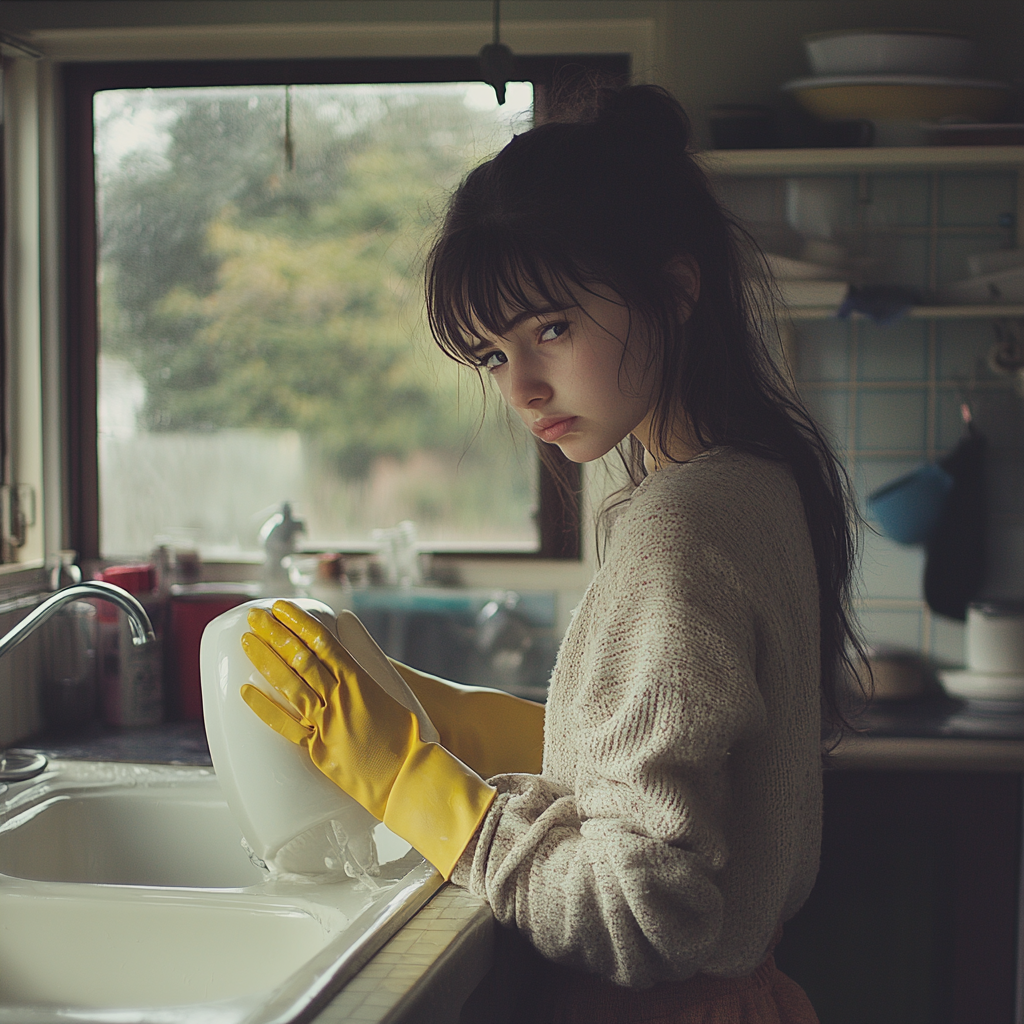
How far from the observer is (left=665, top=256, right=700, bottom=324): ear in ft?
2.72

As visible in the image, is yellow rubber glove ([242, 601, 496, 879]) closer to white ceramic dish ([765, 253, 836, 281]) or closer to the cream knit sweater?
the cream knit sweater

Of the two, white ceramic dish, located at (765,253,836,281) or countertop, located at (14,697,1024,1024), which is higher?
white ceramic dish, located at (765,253,836,281)

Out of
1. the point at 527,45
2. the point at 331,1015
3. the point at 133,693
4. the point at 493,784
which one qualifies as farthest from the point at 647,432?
the point at 527,45

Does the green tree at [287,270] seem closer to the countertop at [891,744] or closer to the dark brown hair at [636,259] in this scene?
Result: the countertop at [891,744]

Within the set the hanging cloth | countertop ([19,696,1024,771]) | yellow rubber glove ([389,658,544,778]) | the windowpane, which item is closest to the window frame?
the windowpane

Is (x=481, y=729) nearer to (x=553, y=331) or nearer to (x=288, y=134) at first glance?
(x=553, y=331)

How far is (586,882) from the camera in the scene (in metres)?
Answer: 0.73

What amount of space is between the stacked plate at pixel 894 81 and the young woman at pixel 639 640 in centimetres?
104

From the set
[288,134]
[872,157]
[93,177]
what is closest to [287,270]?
[288,134]

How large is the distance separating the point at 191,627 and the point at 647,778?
1241 mm

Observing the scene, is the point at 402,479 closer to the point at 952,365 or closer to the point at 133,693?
the point at 133,693

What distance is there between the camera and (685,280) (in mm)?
840

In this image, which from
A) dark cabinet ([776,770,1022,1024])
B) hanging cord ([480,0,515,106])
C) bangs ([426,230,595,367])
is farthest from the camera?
dark cabinet ([776,770,1022,1024])

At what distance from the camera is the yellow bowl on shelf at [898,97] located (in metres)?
1.74
